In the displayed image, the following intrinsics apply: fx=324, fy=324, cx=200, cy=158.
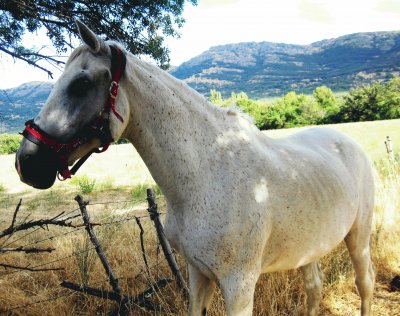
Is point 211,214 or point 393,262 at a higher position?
point 211,214

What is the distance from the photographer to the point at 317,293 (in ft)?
10.0

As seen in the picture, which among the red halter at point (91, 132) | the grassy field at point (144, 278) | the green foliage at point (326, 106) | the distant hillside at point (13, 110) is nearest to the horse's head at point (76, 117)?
the red halter at point (91, 132)

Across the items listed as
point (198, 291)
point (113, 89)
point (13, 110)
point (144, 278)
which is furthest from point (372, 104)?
point (113, 89)

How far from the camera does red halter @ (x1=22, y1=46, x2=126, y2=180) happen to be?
1.51 m

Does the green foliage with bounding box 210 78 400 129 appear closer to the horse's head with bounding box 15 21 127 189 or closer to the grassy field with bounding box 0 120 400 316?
the grassy field with bounding box 0 120 400 316

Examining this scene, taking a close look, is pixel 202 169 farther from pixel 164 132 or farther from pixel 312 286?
pixel 312 286

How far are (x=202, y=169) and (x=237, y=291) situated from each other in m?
0.69

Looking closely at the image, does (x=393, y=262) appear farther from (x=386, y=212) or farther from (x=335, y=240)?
(x=335, y=240)

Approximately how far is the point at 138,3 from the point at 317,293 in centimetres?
539

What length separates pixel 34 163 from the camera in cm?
153

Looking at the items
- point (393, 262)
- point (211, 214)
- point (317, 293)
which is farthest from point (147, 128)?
point (393, 262)

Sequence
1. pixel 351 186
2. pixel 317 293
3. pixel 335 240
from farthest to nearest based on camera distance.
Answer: pixel 317 293
pixel 351 186
pixel 335 240

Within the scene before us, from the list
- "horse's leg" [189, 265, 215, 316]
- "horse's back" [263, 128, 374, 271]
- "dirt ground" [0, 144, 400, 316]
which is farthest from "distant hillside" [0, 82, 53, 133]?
"dirt ground" [0, 144, 400, 316]

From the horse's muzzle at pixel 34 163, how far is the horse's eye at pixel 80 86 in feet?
1.00
